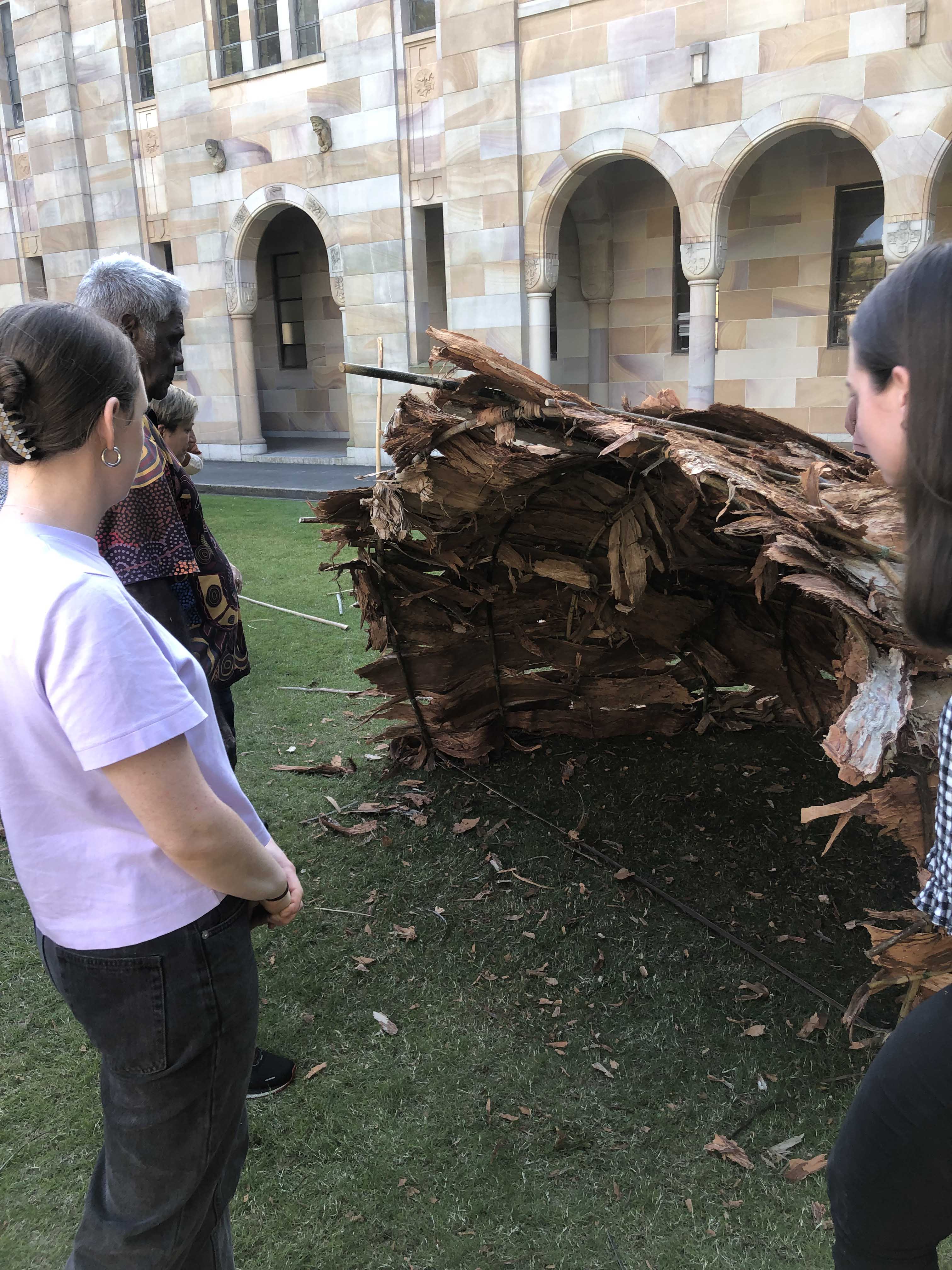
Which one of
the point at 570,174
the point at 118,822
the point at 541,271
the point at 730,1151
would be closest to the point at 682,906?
the point at 730,1151

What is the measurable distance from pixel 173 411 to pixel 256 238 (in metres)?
16.3

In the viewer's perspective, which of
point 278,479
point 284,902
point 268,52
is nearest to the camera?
point 284,902

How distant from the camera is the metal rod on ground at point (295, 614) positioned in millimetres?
7836

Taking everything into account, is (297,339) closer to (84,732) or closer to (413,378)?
(413,378)

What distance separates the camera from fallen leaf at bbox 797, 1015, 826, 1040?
3068 millimetres

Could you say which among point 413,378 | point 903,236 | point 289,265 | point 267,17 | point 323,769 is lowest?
point 323,769

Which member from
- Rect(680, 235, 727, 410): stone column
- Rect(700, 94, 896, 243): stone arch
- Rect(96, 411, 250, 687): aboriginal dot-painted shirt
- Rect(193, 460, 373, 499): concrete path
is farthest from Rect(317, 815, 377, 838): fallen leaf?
Rect(700, 94, 896, 243): stone arch

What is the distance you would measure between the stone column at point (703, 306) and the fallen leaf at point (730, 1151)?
1144 centimetres

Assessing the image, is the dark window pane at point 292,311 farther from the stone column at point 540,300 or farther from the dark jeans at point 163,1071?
the dark jeans at point 163,1071

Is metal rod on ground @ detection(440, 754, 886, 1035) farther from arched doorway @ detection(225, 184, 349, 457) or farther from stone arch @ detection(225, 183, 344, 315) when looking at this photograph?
arched doorway @ detection(225, 184, 349, 457)

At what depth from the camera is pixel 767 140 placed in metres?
11.9

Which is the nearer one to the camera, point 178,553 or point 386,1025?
point 178,553

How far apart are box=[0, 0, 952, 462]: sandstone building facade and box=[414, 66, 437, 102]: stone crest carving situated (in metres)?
0.04

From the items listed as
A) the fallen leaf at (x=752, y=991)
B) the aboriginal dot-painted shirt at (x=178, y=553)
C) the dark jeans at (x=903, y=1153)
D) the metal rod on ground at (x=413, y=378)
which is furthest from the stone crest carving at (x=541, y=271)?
the dark jeans at (x=903, y=1153)
